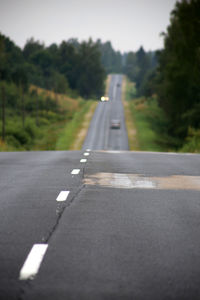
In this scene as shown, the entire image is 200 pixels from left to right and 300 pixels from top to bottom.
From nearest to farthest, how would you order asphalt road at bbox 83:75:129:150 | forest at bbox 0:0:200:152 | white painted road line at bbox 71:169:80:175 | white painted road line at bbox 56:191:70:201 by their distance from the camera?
white painted road line at bbox 56:191:70:201 → white painted road line at bbox 71:169:80:175 → forest at bbox 0:0:200:152 → asphalt road at bbox 83:75:129:150

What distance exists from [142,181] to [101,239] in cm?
630

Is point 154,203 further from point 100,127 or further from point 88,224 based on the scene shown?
point 100,127

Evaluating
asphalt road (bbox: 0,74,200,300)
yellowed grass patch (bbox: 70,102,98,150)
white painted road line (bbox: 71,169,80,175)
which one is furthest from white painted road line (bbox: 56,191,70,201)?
yellowed grass patch (bbox: 70,102,98,150)

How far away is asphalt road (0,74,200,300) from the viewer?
15.1 feet

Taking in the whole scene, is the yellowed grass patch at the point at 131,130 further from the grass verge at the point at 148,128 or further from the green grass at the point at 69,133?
the green grass at the point at 69,133

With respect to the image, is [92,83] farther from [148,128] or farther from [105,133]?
[148,128]

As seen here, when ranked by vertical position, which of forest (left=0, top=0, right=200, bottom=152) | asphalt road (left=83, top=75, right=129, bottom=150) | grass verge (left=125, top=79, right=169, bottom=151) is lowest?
asphalt road (left=83, top=75, right=129, bottom=150)

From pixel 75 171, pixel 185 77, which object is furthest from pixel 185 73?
pixel 75 171

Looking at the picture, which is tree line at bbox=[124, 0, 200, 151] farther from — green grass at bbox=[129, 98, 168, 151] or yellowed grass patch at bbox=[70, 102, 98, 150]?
yellowed grass patch at bbox=[70, 102, 98, 150]

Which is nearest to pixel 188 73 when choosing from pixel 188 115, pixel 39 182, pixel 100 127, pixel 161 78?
pixel 188 115

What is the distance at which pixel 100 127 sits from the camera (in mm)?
92312

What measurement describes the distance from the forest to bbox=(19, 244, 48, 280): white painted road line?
35.0m

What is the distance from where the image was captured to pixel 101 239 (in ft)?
21.0

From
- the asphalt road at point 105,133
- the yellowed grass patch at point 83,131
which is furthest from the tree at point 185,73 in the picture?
the yellowed grass patch at point 83,131
